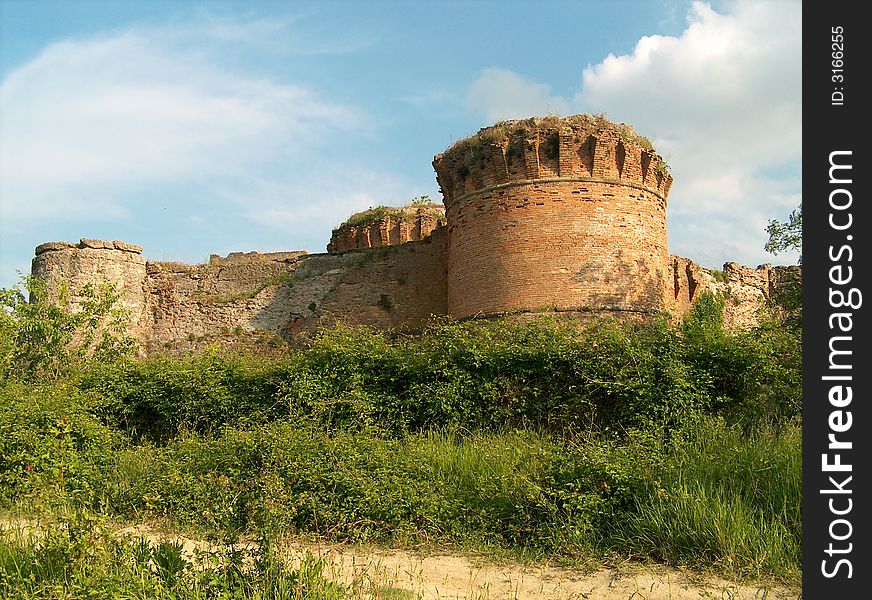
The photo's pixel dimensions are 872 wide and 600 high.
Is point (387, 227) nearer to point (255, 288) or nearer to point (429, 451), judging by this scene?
point (255, 288)

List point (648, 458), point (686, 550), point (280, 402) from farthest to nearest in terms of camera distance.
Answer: point (280, 402) → point (648, 458) → point (686, 550)

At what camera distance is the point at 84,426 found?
1080cm

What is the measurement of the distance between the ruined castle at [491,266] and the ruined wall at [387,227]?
2760mm

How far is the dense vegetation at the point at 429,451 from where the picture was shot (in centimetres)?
698

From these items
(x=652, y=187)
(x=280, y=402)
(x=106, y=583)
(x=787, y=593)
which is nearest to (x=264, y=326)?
(x=280, y=402)

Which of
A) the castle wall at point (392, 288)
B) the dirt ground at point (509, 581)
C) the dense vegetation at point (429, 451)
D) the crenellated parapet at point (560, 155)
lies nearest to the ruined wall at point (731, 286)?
the crenellated parapet at point (560, 155)

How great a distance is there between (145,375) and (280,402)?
251 cm

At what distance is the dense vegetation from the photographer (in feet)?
22.9

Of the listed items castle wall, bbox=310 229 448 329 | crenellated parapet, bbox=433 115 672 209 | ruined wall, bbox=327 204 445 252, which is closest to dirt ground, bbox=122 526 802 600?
crenellated parapet, bbox=433 115 672 209

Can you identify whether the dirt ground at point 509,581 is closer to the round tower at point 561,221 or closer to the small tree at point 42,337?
the round tower at point 561,221

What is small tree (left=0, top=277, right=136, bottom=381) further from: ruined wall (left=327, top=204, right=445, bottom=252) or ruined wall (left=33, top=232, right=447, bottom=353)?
ruined wall (left=327, top=204, right=445, bottom=252)

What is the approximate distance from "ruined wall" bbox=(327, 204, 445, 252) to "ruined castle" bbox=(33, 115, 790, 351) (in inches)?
109

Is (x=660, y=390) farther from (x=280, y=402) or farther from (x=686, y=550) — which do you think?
(x=280, y=402)

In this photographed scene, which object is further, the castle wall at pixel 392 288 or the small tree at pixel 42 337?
the castle wall at pixel 392 288
